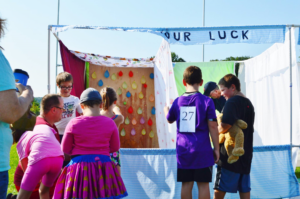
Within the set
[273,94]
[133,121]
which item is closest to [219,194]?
[273,94]

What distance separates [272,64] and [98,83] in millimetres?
3220

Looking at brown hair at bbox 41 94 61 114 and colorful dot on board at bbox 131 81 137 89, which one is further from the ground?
colorful dot on board at bbox 131 81 137 89

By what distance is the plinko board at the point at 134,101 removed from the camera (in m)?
5.77

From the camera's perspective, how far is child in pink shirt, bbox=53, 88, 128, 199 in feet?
6.38

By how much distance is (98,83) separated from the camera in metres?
5.70

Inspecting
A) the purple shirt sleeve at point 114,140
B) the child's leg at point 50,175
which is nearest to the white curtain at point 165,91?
the purple shirt sleeve at point 114,140

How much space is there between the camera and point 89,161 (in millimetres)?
1986

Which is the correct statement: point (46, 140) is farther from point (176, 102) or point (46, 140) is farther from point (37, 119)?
point (176, 102)

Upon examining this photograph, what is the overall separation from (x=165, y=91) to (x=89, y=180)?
2692 mm

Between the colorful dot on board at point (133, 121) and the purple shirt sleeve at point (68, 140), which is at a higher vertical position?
the purple shirt sleeve at point (68, 140)

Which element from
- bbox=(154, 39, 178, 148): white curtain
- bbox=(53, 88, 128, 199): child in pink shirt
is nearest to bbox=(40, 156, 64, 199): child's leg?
bbox=(53, 88, 128, 199): child in pink shirt

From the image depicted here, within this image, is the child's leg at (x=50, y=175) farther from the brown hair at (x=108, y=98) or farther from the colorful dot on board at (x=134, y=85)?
the colorful dot on board at (x=134, y=85)

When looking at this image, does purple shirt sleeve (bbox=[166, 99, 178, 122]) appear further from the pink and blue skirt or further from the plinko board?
the plinko board

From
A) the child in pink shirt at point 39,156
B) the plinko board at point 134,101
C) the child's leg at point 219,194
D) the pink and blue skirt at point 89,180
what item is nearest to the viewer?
the pink and blue skirt at point 89,180
